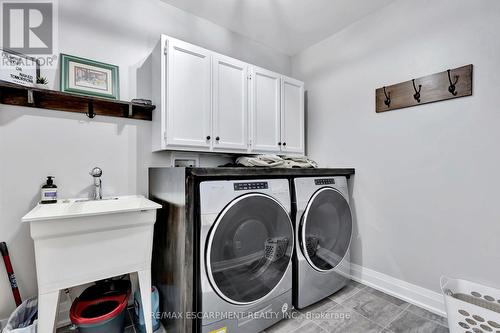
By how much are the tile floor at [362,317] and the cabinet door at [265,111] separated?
141cm

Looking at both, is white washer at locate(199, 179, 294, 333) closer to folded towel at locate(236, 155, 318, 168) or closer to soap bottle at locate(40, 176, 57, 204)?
folded towel at locate(236, 155, 318, 168)

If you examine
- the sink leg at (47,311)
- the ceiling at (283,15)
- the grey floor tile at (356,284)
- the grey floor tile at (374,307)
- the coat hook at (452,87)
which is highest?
the ceiling at (283,15)

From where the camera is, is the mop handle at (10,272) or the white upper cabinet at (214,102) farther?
the white upper cabinet at (214,102)

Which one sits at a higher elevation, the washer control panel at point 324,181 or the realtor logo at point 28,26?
the realtor logo at point 28,26

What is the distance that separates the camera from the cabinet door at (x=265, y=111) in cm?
215

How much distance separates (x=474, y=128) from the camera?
1534mm

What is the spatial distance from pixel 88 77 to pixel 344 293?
8.86 feet

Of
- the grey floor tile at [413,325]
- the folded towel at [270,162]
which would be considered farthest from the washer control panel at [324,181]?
the grey floor tile at [413,325]

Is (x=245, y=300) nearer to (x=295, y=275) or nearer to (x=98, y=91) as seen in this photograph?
(x=295, y=275)

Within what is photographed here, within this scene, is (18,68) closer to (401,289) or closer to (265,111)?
(265,111)

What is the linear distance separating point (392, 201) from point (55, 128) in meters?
2.68

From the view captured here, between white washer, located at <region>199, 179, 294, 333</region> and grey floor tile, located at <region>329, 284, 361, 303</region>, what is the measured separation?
500 millimetres

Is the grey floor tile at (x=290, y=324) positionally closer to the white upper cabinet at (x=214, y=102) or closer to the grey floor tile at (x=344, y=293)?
the grey floor tile at (x=344, y=293)

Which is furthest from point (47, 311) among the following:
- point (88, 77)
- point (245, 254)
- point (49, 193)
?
point (88, 77)
